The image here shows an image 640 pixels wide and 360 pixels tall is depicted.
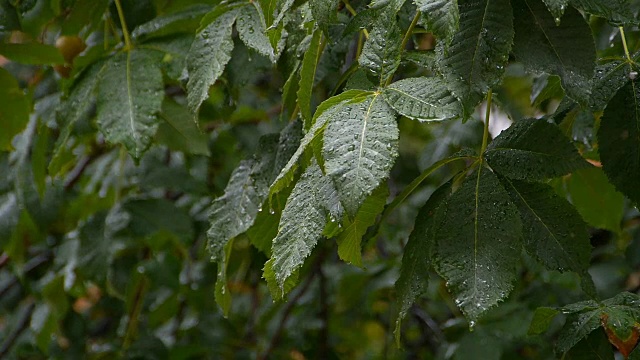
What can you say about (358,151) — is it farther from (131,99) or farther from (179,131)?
(179,131)

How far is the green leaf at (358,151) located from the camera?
0.62m

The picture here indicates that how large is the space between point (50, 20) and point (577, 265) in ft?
3.40

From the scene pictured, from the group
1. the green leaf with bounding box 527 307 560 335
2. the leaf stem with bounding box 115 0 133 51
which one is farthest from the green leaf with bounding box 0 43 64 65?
the green leaf with bounding box 527 307 560 335

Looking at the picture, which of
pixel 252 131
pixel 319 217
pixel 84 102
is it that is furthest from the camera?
pixel 252 131

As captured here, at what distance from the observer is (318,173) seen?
2.32 ft

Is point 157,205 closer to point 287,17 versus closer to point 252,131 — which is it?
point 252,131

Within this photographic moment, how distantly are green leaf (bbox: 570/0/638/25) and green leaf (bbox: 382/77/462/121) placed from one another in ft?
0.47

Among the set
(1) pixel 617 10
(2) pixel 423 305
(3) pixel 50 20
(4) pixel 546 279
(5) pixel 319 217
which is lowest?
(2) pixel 423 305

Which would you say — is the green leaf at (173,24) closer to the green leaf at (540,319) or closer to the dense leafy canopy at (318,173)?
the dense leafy canopy at (318,173)

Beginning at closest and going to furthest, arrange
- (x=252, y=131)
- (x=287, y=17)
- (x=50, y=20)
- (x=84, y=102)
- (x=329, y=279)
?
(x=287, y=17) → (x=84, y=102) → (x=50, y=20) → (x=252, y=131) → (x=329, y=279)

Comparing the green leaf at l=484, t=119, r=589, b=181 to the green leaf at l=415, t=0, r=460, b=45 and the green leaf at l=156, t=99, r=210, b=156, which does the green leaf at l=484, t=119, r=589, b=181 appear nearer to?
the green leaf at l=415, t=0, r=460, b=45

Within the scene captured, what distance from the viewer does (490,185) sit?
2.54ft

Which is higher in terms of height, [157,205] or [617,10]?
[617,10]

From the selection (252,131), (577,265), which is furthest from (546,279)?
(577,265)
